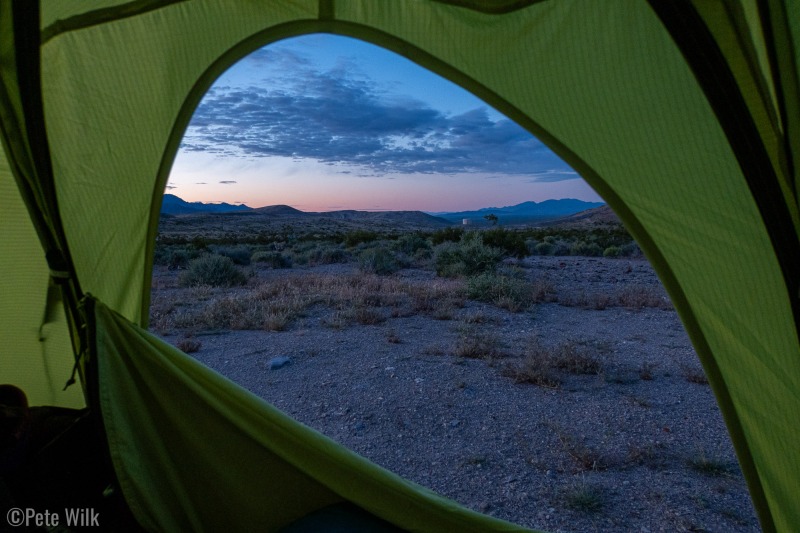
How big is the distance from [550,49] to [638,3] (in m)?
0.32

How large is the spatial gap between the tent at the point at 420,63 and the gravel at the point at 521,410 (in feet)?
3.73

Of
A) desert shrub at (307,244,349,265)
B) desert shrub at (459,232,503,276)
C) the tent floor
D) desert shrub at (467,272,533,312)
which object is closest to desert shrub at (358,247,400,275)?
desert shrub at (459,232,503,276)

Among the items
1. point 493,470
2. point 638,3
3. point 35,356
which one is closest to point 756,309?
point 638,3

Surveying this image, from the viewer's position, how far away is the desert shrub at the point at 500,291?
28.5ft

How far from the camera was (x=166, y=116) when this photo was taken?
2.49 meters

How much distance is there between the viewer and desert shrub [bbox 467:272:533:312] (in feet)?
28.5

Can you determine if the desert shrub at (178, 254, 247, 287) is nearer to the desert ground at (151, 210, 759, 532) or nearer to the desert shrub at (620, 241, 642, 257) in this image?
the desert ground at (151, 210, 759, 532)

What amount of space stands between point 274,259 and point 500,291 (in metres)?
8.26

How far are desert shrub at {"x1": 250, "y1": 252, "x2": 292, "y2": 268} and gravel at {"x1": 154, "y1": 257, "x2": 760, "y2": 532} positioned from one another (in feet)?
23.5

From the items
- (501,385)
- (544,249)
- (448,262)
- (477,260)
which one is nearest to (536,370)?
(501,385)

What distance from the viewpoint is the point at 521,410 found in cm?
459

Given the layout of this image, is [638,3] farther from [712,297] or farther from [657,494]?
[657,494]

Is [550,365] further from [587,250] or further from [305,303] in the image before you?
[587,250]

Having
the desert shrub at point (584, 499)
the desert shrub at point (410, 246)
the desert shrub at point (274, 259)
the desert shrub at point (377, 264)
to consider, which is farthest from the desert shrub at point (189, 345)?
the desert shrub at point (410, 246)
